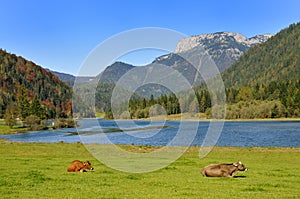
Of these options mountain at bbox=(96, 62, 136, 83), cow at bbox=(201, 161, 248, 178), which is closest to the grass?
cow at bbox=(201, 161, 248, 178)

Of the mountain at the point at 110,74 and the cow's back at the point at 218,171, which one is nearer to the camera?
the cow's back at the point at 218,171

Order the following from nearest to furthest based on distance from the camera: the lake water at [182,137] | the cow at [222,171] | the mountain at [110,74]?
the cow at [222,171] < the mountain at [110,74] < the lake water at [182,137]

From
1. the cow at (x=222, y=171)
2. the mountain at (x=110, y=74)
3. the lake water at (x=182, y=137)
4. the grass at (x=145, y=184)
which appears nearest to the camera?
the grass at (x=145, y=184)

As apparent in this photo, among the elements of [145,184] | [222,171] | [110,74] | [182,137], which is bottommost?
[145,184]

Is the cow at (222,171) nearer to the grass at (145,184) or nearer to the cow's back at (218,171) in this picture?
the cow's back at (218,171)

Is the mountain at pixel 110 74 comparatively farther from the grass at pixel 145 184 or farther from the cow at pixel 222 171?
the cow at pixel 222 171

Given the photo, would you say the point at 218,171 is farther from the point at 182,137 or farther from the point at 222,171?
the point at 182,137

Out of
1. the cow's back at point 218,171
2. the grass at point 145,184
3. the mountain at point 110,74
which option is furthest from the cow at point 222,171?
the mountain at point 110,74

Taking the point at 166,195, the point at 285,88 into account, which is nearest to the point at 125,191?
the point at 166,195

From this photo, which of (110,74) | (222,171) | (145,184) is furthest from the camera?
(110,74)

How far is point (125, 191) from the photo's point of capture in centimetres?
1519

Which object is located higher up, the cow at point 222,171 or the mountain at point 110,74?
the mountain at point 110,74

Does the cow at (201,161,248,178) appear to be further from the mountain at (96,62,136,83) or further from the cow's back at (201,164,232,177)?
the mountain at (96,62,136,83)

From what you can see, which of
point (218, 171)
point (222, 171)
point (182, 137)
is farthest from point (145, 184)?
point (182, 137)
